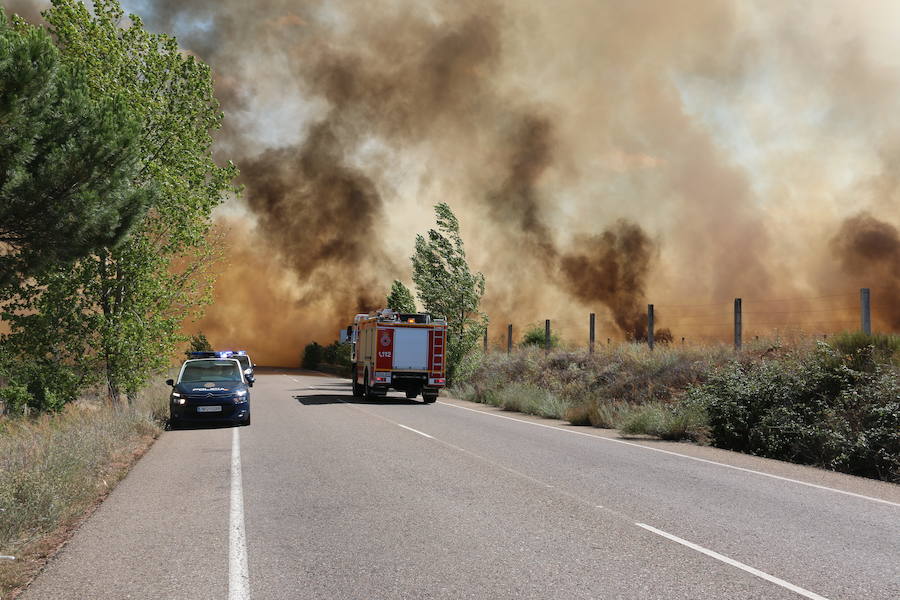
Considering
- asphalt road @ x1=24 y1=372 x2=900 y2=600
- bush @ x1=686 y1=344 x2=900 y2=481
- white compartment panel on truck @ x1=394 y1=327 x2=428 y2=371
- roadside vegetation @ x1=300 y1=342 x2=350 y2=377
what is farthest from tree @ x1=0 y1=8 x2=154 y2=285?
roadside vegetation @ x1=300 y1=342 x2=350 y2=377

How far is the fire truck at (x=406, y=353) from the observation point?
25.3m

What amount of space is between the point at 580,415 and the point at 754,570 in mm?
13535

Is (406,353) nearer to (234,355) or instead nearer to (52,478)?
(234,355)

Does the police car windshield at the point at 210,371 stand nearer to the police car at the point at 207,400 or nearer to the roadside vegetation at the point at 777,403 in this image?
the police car at the point at 207,400

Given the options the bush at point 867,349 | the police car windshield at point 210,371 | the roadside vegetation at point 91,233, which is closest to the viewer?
the roadside vegetation at point 91,233

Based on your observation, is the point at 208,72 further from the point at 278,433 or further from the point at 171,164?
the point at 278,433

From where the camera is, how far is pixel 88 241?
1266 centimetres

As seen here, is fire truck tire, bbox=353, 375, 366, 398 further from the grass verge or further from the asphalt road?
the asphalt road

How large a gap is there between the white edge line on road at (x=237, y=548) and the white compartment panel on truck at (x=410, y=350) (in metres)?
15.3

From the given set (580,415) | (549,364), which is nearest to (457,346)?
(549,364)

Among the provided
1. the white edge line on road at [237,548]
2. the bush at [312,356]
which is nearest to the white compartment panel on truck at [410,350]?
the white edge line on road at [237,548]

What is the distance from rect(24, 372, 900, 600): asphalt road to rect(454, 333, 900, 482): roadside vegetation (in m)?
0.89

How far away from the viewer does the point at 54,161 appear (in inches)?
446

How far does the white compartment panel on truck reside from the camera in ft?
83.2
